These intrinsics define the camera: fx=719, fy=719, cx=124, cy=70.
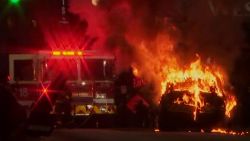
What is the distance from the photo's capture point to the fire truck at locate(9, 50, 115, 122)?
2288 cm

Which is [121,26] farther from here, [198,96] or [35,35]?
[35,35]

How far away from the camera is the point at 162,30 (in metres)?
26.4

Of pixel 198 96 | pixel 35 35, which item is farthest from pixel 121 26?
pixel 35 35

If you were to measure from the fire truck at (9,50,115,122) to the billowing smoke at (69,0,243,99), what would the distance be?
1.87 meters

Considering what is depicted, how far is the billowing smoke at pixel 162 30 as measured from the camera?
84.8 ft

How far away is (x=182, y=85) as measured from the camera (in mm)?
22438

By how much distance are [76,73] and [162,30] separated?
450 cm

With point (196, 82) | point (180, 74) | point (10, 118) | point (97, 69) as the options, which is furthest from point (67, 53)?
point (10, 118)

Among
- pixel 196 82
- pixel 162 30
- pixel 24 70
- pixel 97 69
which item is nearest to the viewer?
pixel 196 82

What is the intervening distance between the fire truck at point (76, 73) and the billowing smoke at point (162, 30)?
1.87m

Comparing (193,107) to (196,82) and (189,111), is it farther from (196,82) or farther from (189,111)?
(196,82)

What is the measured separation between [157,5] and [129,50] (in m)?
2.00

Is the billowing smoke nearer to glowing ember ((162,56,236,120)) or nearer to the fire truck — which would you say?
glowing ember ((162,56,236,120))

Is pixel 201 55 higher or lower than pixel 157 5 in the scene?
lower
